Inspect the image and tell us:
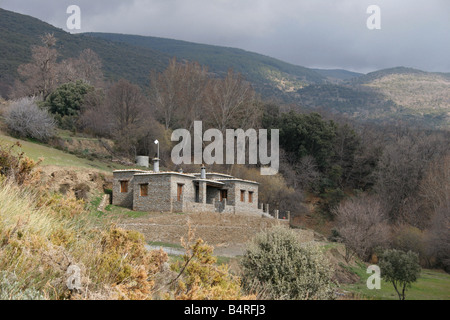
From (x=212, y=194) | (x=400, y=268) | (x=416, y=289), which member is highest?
(x=212, y=194)

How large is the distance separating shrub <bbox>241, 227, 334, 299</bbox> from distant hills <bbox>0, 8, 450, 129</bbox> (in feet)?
220

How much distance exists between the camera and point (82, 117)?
4688 centimetres

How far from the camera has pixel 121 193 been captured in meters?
30.1

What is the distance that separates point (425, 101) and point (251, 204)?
108877 mm

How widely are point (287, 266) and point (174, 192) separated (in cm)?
1696

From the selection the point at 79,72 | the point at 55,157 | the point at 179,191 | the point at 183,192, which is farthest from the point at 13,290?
the point at 79,72

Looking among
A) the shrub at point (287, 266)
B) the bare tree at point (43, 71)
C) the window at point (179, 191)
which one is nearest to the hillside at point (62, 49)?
the bare tree at point (43, 71)

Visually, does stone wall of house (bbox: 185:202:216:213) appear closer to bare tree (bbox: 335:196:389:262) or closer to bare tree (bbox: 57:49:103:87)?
bare tree (bbox: 335:196:389:262)

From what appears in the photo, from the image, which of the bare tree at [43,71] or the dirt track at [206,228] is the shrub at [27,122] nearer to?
the dirt track at [206,228]

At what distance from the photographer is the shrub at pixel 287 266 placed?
12211 millimetres

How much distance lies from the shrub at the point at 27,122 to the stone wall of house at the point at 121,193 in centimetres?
1019

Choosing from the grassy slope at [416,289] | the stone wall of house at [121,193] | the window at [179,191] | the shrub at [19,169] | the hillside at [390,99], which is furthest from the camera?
the hillside at [390,99]

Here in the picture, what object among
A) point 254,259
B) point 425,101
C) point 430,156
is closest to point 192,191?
point 254,259

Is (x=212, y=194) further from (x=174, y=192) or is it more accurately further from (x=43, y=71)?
(x=43, y=71)
